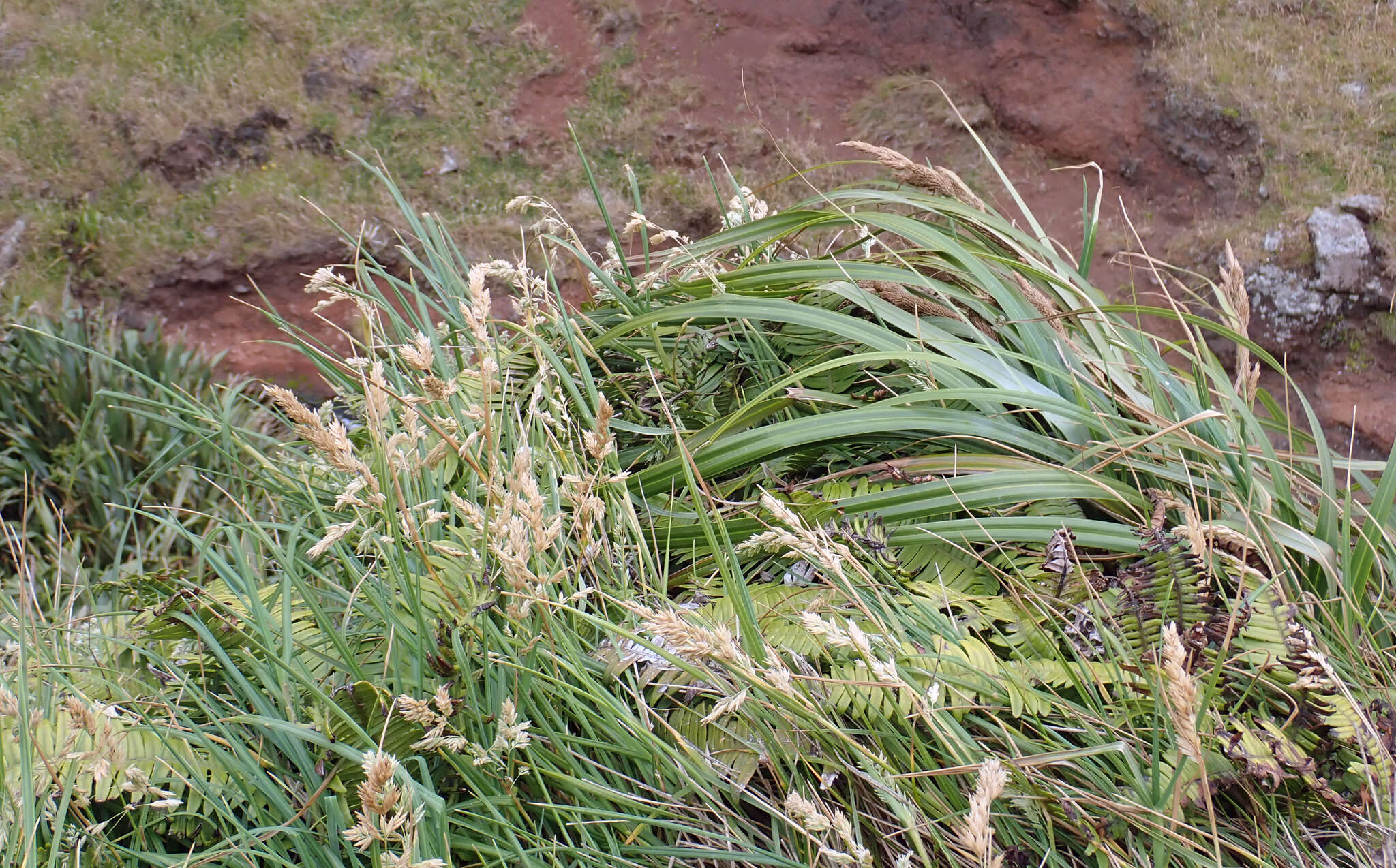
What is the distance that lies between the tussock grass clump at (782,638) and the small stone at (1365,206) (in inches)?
221

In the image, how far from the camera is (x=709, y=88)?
775cm

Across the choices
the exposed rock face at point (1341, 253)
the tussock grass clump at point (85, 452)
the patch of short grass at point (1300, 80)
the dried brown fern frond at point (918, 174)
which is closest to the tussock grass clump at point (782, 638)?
the dried brown fern frond at point (918, 174)

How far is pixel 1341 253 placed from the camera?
5777 millimetres

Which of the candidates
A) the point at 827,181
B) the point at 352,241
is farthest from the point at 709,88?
the point at 352,241

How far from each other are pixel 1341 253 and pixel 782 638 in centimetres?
629

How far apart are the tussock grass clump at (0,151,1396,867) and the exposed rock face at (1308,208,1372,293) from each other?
5347 mm

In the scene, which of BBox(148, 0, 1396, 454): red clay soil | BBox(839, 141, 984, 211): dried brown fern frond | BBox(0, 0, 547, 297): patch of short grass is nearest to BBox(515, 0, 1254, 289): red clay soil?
BBox(148, 0, 1396, 454): red clay soil

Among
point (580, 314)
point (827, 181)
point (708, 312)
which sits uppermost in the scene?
point (708, 312)

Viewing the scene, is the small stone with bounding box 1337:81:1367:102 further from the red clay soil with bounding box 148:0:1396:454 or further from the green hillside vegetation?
the red clay soil with bounding box 148:0:1396:454

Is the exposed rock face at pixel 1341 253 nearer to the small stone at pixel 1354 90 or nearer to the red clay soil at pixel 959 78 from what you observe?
the red clay soil at pixel 959 78

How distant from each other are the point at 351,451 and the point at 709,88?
24.1 ft

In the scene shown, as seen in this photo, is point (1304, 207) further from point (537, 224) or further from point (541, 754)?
point (541, 754)

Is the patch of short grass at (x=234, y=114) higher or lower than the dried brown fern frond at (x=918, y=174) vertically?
lower

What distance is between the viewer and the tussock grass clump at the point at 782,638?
100 centimetres
